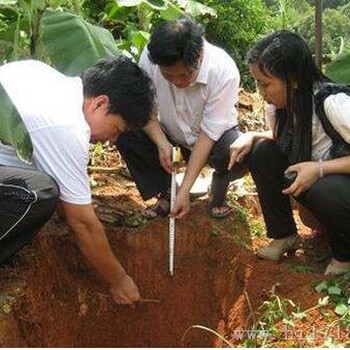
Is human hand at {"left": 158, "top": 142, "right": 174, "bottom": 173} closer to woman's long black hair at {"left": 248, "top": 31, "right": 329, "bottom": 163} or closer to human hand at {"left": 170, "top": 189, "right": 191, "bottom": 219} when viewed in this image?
human hand at {"left": 170, "top": 189, "right": 191, "bottom": 219}

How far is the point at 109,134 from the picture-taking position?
256 centimetres

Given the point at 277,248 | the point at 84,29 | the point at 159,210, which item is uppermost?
Result: the point at 84,29

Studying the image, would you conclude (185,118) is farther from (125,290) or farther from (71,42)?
(125,290)

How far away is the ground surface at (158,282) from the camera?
285cm

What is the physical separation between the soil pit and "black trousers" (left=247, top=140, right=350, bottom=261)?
21cm

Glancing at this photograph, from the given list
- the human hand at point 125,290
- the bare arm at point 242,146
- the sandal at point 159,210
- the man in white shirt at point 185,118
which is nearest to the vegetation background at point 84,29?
the man in white shirt at point 185,118

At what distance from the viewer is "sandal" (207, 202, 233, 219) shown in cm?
335

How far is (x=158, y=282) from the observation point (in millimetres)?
3311

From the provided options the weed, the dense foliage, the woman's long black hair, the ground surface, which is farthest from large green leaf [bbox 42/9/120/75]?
the dense foliage

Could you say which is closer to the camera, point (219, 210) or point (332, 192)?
point (332, 192)

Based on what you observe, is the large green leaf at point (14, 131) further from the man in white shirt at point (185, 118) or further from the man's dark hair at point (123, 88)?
the man in white shirt at point (185, 118)

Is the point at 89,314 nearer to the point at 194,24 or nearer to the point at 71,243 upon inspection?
the point at 71,243

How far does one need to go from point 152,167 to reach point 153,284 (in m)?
0.60

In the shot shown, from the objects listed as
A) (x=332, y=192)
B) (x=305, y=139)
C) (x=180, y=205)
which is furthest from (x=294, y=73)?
(x=180, y=205)
